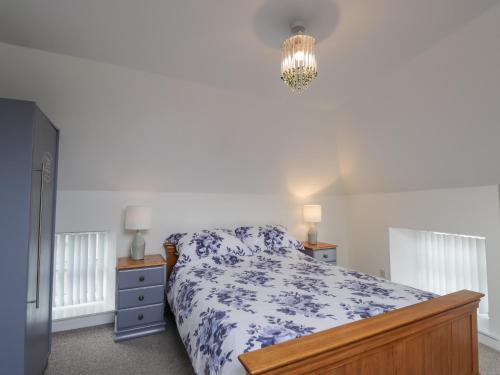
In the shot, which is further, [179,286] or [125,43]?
[179,286]

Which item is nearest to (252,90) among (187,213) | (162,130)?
(162,130)

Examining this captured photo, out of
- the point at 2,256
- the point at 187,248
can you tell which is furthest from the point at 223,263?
the point at 2,256

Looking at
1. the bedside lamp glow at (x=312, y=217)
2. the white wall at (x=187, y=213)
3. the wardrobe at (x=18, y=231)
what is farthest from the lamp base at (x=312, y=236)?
the wardrobe at (x=18, y=231)

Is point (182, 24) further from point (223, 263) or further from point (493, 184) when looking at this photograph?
point (493, 184)

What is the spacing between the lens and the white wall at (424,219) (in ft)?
8.17

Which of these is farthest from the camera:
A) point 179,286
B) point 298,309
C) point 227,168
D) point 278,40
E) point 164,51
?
point 227,168

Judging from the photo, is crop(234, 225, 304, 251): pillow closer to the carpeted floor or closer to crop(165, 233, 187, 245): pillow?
crop(165, 233, 187, 245): pillow

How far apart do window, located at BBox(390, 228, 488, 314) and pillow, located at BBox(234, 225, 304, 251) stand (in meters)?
1.35

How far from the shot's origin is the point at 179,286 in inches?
95.3

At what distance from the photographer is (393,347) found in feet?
4.36

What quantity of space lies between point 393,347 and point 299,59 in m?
1.66

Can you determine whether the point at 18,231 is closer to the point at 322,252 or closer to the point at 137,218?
the point at 137,218

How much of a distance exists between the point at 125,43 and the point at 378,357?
2.50m

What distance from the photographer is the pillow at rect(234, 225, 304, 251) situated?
331 cm
